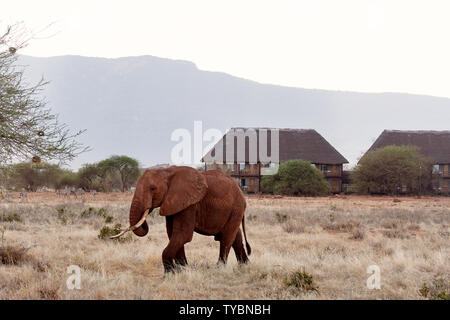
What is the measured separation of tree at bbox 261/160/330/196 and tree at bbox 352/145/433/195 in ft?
12.8

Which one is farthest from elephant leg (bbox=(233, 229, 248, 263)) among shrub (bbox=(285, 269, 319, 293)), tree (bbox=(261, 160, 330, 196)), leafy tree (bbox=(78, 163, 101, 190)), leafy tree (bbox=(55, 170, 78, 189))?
leafy tree (bbox=(55, 170, 78, 189))

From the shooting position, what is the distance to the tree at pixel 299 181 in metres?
43.6

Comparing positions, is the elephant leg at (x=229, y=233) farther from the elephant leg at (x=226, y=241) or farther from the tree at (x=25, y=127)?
the tree at (x=25, y=127)

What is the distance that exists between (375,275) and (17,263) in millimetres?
6639

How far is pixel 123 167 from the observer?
185 ft

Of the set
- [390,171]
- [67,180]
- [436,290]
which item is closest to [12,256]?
[436,290]

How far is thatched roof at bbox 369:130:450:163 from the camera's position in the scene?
51.2m

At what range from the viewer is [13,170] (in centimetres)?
926

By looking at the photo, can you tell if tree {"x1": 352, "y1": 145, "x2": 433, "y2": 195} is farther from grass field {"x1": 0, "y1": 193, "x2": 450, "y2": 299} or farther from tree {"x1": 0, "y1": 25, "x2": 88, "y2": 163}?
tree {"x1": 0, "y1": 25, "x2": 88, "y2": 163}

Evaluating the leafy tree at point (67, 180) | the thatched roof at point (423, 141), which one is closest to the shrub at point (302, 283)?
the thatched roof at point (423, 141)

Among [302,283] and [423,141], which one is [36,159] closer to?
[302,283]

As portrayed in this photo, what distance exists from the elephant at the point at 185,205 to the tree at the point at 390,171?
3900 cm

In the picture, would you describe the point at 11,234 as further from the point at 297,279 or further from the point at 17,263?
the point at 297,279

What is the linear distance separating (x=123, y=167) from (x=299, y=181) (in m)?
22.9
